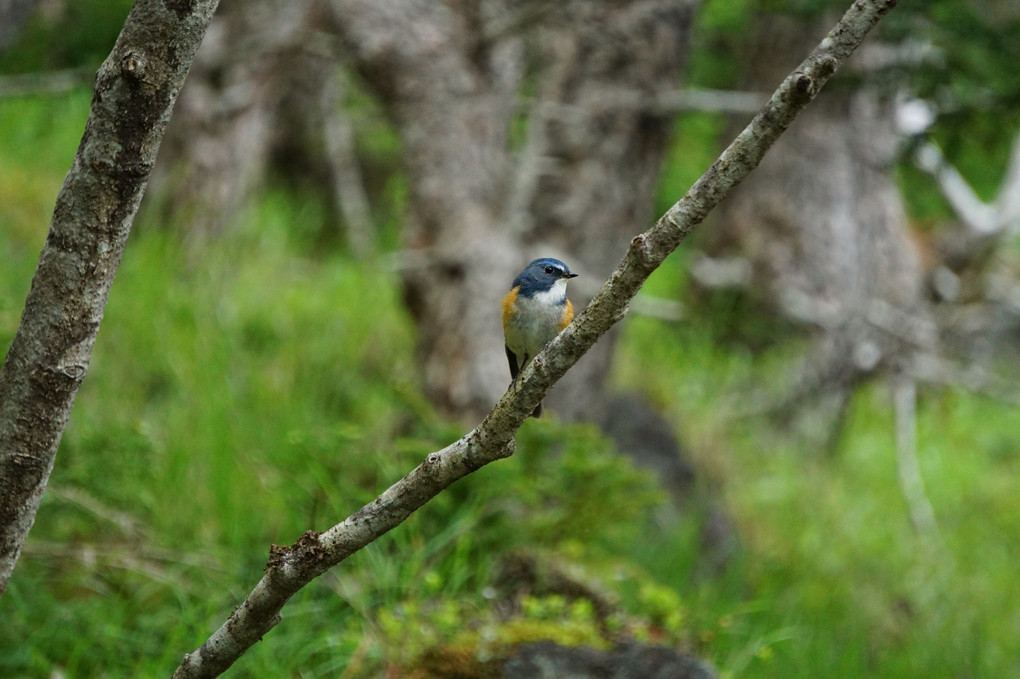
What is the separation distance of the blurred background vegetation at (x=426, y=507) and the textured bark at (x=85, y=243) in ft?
5.03

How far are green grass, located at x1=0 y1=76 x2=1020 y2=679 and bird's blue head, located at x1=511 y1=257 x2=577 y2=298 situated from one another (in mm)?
856

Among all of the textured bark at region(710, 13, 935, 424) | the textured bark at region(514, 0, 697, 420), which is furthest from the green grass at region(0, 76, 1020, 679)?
the textured bark at region(514, 0, 697, 420)

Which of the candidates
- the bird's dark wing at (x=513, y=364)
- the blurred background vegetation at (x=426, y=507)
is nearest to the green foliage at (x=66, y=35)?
the blurred background vegetation at (x=426, y=507)

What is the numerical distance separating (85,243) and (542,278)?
186 centimetres

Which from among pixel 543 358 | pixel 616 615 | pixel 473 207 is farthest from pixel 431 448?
pixel 543 358

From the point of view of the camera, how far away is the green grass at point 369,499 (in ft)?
12.2

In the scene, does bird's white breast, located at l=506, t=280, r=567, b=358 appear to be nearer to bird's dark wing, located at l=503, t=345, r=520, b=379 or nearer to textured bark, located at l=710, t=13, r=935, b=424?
bird's dark wing, located at l=503, t=345, r=520, b=379

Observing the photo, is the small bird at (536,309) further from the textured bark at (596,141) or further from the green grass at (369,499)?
the textured bark at (596,141)

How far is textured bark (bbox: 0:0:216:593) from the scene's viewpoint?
2025 mm

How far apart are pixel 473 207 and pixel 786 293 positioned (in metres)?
4.21

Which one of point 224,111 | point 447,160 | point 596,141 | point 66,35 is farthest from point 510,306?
point 66,35

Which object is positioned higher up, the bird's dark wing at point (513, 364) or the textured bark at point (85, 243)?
the bird's dark wing at point (513, 364)

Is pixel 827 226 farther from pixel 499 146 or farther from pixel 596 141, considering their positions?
pixel 499 146

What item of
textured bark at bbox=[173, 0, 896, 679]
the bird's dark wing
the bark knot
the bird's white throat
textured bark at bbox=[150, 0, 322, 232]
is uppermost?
textured bark at bbox=[150, 0, 322, 232]
